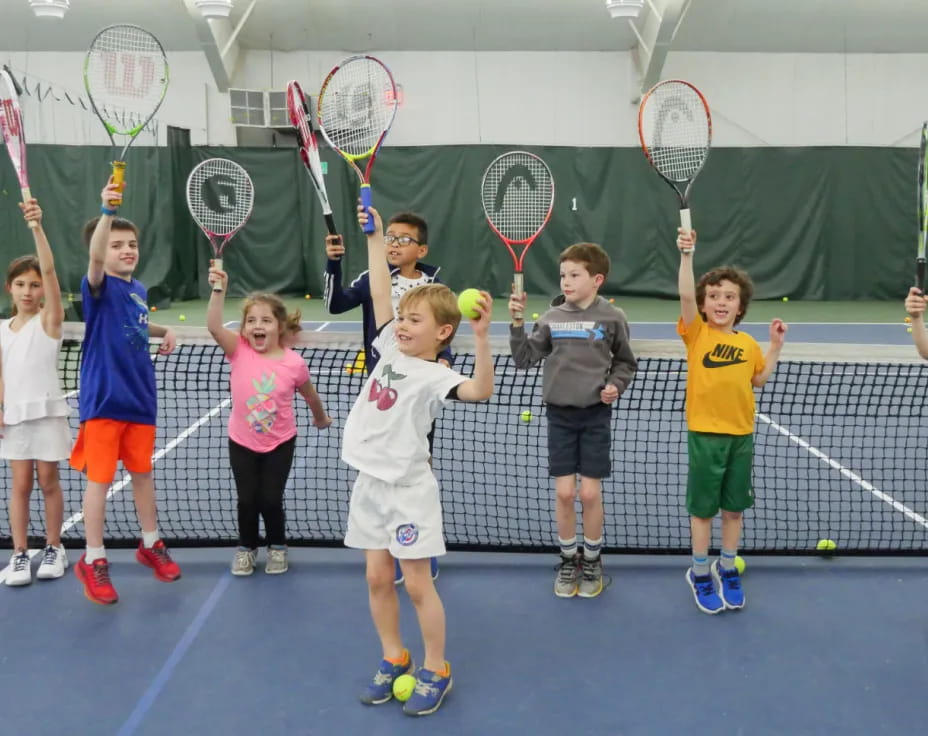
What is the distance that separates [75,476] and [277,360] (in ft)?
6.07

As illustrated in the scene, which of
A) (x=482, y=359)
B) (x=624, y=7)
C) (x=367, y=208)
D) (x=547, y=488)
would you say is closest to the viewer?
(x=482, y=359)

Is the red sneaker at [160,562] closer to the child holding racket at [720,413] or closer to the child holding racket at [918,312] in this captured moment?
the child holding racket at [720,413]

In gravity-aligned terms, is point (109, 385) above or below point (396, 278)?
below

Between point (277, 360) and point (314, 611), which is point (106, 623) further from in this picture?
point (277, 360)

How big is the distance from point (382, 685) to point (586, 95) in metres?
12.5

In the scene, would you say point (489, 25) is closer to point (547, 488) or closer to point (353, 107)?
point (547, 488)

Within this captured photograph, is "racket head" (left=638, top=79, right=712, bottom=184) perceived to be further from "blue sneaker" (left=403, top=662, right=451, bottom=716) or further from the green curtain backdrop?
the green curtain backdrop

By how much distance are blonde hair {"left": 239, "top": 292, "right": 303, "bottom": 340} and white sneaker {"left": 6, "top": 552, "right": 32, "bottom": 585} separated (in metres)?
1.11

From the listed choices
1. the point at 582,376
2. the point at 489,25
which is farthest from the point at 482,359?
the point at 489,25

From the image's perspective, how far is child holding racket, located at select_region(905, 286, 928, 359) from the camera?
263 centimetres

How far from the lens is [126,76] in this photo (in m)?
3.27

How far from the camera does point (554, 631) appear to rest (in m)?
2.83

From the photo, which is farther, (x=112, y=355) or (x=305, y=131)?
(x=112, y=355)

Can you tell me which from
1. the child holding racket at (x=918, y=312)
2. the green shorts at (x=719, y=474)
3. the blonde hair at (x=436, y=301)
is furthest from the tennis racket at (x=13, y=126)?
the child holding racket at (x=918, y=312)
